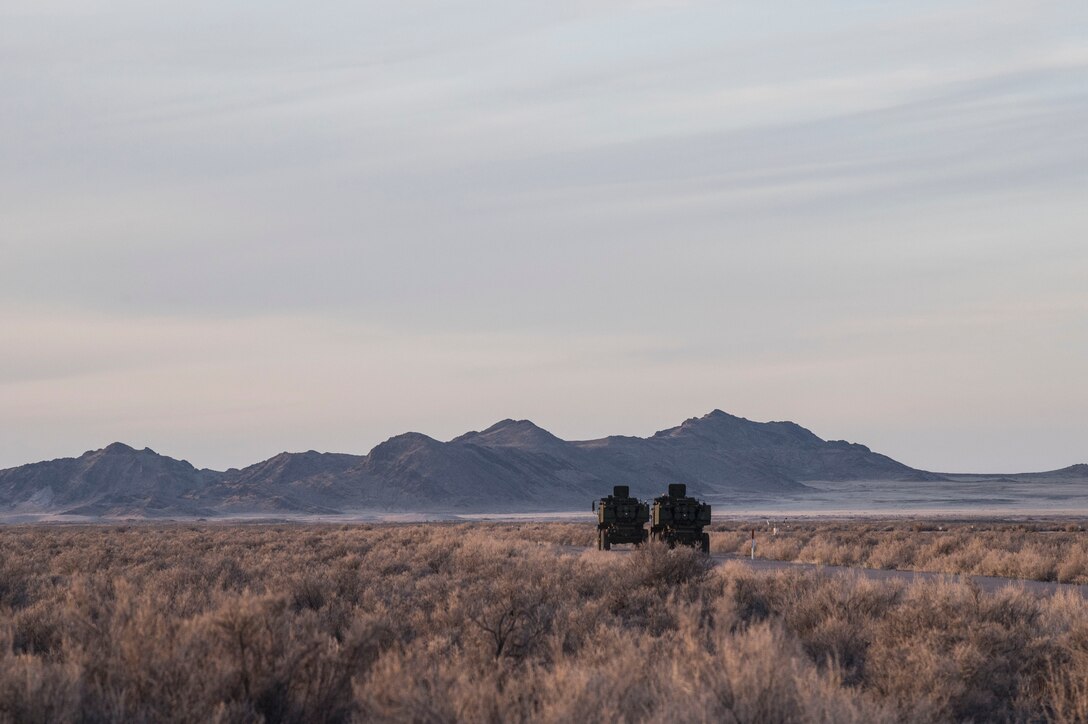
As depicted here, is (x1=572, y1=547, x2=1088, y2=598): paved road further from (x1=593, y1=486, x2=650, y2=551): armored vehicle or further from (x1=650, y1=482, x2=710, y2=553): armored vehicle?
(x1=593, y1=486, x2=650, y2=551): armored vehicle

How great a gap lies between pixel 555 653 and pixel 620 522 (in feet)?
85.2

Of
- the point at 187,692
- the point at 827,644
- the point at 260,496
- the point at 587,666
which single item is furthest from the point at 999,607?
the point at 260,496

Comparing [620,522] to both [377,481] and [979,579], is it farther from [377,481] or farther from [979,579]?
[377,481]

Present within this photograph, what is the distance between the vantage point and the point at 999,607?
14.7 m

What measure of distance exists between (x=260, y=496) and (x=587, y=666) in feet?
498

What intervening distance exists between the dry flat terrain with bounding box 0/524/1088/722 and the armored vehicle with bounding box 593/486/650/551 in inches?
655

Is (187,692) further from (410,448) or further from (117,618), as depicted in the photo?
(410,448)

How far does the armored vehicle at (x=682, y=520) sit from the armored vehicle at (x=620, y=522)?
2476 mm

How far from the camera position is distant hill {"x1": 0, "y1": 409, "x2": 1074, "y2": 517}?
153m

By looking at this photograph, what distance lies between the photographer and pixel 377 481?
538ft

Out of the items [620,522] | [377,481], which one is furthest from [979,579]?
[377,481]

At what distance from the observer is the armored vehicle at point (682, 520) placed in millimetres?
33781

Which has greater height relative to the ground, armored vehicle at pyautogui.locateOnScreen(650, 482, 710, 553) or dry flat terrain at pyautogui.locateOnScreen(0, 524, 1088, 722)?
armored vehicle at pyautogui.locateOnScreen(650, 482, 710, 553)

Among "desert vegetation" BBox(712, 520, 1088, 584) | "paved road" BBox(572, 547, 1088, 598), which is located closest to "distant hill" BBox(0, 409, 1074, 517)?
"desert vegetation" BBox(712, 520, 1088, 584)
